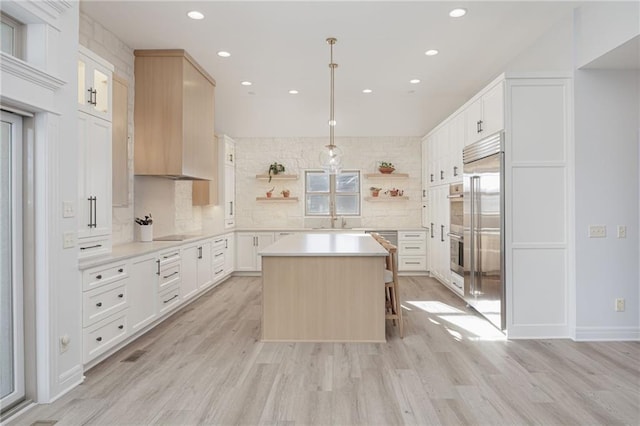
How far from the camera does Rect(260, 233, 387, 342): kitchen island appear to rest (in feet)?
11.4

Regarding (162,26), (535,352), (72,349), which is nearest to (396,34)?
(162,26)

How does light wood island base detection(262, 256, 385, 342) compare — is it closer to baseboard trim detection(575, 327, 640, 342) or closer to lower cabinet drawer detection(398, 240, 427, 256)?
baseboard trim detection(575, 327, 640, 342)

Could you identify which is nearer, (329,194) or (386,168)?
(386,168)

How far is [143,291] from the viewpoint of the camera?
358cm

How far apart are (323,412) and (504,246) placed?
228 centimetres

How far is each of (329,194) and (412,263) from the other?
208 centimetres

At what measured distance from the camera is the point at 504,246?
11.5ft

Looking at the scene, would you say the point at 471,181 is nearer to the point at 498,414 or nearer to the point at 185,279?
the point at 498,414

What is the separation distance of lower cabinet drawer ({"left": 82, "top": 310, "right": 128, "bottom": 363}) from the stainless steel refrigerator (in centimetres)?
341

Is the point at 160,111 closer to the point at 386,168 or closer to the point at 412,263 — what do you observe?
the point at 386,168

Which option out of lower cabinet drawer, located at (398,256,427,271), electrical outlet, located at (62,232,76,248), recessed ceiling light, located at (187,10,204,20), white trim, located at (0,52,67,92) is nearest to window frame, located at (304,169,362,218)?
lower cabinet drawer, located at (398,256,427,271)

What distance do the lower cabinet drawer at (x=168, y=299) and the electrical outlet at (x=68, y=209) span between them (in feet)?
5.01

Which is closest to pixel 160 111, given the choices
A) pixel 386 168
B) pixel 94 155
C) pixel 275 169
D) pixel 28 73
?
pixel 94 155

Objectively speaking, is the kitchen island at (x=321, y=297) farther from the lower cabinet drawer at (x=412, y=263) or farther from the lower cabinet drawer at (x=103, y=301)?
the lower cabinet drawer at (x=412, y=263)
